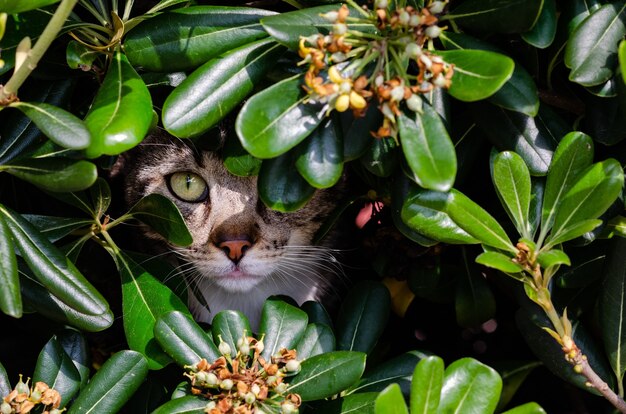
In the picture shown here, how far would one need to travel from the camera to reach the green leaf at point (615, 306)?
1.46m

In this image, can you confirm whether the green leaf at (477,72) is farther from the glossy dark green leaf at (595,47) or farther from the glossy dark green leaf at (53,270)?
the glossy dark green leaf at (53,270)

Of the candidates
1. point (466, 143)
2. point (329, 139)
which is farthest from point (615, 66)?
point (329, 139)

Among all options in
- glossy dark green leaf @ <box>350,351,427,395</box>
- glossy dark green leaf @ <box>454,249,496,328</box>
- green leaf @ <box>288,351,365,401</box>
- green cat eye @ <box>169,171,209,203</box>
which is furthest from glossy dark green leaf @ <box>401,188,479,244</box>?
green cat eye @ <box>169,171,209,203</box>

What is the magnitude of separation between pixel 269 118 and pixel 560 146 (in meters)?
0.48

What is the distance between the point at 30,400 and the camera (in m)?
1.37

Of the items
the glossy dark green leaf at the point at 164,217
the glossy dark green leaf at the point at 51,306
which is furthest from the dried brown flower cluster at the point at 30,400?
the glossy dark green leaf at the point at 164,217

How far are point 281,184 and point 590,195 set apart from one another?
1.58 feet

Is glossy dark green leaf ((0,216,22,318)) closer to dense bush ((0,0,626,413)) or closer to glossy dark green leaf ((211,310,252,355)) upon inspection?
dense bush ((0,0,626,413))

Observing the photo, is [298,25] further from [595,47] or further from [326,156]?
[595,47]

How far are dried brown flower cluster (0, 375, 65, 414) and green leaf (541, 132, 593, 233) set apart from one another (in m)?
0.87

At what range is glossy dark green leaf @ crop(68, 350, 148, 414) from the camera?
1.44 meters

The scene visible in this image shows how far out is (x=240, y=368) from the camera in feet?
4.66

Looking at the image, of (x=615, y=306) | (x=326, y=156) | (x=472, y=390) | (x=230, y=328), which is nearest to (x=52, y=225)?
(x=230, y=328)

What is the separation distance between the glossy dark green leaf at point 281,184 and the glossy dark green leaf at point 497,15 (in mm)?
342
